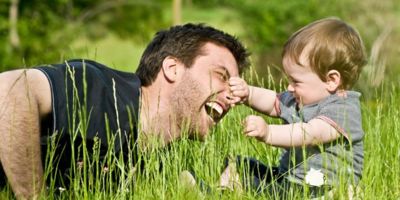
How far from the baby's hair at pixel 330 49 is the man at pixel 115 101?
1.16 ft

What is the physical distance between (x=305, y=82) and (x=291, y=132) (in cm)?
36

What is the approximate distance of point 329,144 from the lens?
400 centimetres

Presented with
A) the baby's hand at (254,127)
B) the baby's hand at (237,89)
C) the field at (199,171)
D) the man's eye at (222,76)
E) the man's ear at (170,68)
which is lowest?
the field at (199,171)

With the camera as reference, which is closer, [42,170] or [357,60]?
[42,170]

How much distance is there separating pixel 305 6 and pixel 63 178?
101 ft

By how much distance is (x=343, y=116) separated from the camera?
13.0 feet

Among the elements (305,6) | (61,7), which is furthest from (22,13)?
(305,6)

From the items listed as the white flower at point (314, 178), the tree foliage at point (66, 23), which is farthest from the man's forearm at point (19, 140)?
the tree foliage at point (66, 23)

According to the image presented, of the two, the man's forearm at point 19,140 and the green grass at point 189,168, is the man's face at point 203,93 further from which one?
the man's forearm at point 19,140

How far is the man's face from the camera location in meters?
4.10

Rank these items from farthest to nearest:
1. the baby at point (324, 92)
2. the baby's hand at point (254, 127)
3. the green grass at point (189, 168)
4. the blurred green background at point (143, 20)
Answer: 1. the blurred green background at point (143, 20)
2. the baby at point (324, 92)
3. the baby's hand at point (254, 127)
4. the green grass at point (189, 168)

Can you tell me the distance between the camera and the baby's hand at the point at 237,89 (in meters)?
4.07

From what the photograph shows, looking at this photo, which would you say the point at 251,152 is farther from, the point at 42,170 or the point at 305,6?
the point at 305,6

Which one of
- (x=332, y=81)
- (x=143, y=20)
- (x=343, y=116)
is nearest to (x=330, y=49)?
(x=332, y=81)
